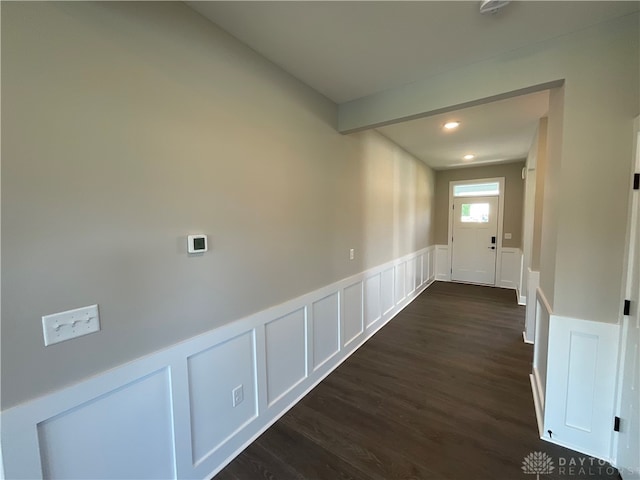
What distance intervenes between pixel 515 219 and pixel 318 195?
16.7 ft

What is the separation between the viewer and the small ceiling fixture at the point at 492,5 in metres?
1.31

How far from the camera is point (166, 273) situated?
1.34 meters

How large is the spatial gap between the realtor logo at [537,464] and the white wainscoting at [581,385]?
0.60ft

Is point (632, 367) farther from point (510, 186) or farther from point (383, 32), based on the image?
point (510, 186)

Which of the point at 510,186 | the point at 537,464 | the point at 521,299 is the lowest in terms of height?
the point at 537,464

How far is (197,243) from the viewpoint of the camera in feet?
4.77

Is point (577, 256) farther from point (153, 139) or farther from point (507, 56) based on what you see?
point (153, 139)

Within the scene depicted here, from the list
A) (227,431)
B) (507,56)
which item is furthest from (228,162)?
(507,56)

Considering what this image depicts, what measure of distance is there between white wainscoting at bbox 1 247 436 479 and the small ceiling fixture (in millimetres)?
2130

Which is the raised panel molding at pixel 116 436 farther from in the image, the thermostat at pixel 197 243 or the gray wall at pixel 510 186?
the gray wall at pixel 510 186

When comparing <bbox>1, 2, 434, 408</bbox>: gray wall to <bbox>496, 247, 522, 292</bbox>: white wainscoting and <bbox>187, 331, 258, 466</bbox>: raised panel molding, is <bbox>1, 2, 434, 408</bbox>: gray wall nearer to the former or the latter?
<bbox>187, 331, 258, 466</bbox>: raised panel molding

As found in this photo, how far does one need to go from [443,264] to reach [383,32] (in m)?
5.74

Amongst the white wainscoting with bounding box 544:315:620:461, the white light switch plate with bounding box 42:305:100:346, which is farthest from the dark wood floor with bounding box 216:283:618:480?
the white light switch plate with bounding box 42:305:100:346

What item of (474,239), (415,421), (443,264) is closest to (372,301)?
(415,421)
